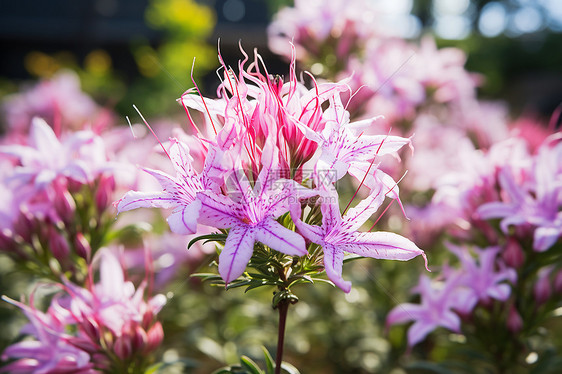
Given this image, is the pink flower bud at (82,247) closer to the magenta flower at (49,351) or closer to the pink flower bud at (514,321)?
the magenta flower at (49,351)

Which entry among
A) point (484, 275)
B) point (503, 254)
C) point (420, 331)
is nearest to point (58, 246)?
point (420, 331)

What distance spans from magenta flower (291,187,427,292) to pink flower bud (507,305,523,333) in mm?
1000

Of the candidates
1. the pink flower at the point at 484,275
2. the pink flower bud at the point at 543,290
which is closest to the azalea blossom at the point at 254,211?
the pink flower at the point at 484,275

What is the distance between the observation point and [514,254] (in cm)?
175

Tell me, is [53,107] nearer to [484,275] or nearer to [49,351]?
[49,351]

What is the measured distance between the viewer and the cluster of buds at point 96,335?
1.41m

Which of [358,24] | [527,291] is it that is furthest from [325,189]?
[358,24]

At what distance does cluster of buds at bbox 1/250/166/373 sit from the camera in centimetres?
141

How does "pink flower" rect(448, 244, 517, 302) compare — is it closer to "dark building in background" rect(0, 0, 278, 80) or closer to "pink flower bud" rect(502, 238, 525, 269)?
"pink flower bud" rect(502, 238, 525, 269)

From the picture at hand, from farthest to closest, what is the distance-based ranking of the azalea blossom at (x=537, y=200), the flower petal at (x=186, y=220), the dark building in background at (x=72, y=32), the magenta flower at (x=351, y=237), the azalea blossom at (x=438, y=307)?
the dark building in background at (x=72, y=32)
the azalea blossom at (x=438, y=307)
the azalea blossom at (x=537, y=200)
the magenta flower at (x=351, y=237)
the flower petal at (x=186, y=220)

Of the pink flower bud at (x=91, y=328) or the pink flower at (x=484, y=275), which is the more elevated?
the pink flower at (x=484, y=275)

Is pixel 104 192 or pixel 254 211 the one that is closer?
pixel 254 211

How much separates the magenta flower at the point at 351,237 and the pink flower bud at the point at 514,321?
1.00 m

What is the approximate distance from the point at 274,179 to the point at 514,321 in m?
1.30
